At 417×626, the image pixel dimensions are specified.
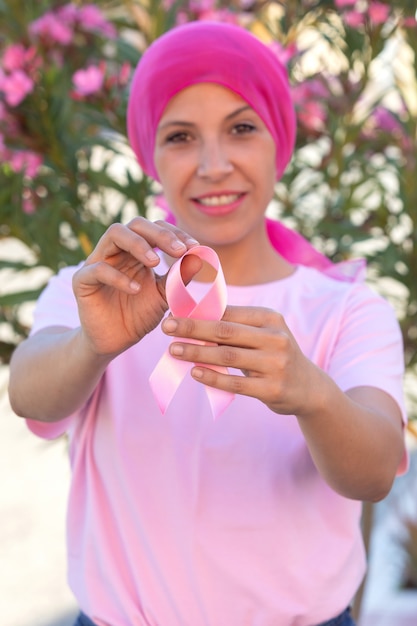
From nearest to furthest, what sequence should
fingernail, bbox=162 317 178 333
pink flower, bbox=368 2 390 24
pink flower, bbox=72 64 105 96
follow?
fingernail, bbox=162 317 178 333
pink flower, bbox=72 64 105 96
pink flower, bbox=368 2 390 24

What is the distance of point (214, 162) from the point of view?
136 centimetres

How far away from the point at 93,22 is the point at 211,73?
98 cm

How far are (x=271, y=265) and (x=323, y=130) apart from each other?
0.89 metres

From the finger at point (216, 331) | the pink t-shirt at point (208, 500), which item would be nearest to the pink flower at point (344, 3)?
the pink t-shirt at point (208, 500)

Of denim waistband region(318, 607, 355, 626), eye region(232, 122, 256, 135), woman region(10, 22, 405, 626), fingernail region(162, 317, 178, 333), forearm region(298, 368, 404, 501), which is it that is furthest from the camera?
eye region(232, 122, 256, 135)

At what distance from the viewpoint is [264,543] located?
1.27 meters

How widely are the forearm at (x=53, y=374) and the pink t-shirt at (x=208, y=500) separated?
0.23 feet

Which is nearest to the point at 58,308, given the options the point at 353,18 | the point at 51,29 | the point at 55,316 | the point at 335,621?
the point at 55,316

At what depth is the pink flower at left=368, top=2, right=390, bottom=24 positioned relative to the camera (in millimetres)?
2125

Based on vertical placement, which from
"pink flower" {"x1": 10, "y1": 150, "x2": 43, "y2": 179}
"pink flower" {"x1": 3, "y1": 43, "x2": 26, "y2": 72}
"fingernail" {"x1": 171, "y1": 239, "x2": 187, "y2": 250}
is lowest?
"pink flower" {"x1": 10, "y1": 150, "x2": 43, "y2": 179}

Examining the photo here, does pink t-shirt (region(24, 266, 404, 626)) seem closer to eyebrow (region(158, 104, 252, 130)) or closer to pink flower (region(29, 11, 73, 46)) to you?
eyebrow (region(158, 104, 252, 130))

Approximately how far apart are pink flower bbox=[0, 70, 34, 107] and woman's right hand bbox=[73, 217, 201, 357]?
3.47 feet

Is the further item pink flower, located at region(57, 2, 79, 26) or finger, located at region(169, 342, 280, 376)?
pink flower, located at region(57, 2, 79, 26)

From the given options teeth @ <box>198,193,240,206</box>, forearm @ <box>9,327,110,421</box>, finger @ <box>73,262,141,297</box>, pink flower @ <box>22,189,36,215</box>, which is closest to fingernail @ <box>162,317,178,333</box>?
finger @ <box>73,262,141,297</box>
